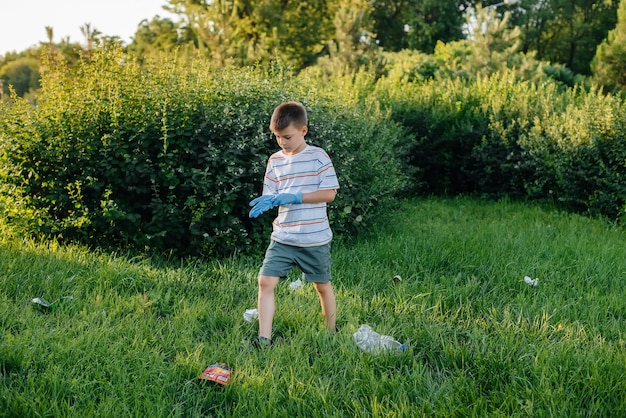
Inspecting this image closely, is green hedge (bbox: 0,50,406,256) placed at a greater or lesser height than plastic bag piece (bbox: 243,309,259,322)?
greater

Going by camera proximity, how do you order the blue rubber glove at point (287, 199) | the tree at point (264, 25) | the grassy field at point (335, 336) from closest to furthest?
the grassy field at point (335, 336), the blue rubber glove at point (287, 199), the tree at point (264, 25)

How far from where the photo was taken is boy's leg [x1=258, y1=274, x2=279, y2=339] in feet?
11.0

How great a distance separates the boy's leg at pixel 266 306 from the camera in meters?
3.35

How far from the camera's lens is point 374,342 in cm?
328

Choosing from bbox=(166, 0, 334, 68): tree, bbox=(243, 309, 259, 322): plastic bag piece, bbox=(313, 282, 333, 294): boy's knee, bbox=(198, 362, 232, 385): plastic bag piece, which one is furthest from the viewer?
bbox=(166, 0, 334, 68): tree

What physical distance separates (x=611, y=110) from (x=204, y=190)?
5.59 metres

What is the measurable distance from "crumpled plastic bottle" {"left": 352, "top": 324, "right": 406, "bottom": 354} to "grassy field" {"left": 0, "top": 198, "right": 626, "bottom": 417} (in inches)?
3.1

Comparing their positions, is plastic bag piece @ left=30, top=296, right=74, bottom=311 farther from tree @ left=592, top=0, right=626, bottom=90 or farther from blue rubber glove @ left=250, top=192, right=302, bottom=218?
tree @ left=592, top=0, right=626, bottom=90

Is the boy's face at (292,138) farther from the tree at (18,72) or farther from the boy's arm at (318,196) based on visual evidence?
the tree at (18,72)

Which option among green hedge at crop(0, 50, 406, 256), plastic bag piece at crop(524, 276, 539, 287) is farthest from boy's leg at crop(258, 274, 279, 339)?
plastic bag piece at crop(524, 276, 539, 287)

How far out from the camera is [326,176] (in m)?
3.35

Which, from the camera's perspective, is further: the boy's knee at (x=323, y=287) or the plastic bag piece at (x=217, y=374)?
the boy's knee at (x=323, y=287)

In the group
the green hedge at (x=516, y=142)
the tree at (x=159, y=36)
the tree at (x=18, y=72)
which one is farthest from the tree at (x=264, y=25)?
the tree at (x=18, y=72)

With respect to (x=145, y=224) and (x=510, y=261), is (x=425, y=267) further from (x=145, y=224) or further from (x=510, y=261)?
(x=145, y=224)
